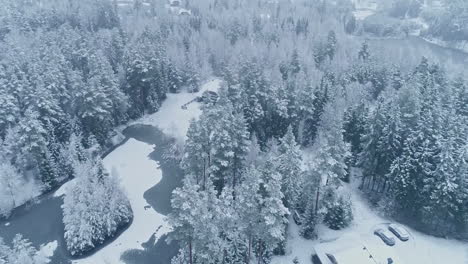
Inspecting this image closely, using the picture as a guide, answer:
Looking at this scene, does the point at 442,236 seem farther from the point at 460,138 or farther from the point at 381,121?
the point at 381,121

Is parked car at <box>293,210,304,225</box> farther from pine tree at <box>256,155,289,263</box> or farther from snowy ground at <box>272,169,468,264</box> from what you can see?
pine tree at <box>256,155,289,263</box>

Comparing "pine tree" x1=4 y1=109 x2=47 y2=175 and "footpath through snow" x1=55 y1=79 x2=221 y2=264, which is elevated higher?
"pine tree" x1=4 y1=109 x2=47 y2=175

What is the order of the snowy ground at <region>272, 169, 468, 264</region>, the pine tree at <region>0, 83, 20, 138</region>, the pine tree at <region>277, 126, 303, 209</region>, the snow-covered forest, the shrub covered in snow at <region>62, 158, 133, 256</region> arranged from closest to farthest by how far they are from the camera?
the snow-covered forest → the snowy ground at <region>272, 169, 468, 264</region> → the pine tree at <region>277, 126, 303, 209</region> → the shrub covered in snow at <region>62, 158, 133, 256</region> → the pine tree at <region>0, 83, 20, 138</region>

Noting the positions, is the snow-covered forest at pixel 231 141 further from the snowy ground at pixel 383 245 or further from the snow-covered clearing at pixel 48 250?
the snowy ground at pixel 383 245

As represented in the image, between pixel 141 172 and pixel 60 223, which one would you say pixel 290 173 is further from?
pixel 60 223

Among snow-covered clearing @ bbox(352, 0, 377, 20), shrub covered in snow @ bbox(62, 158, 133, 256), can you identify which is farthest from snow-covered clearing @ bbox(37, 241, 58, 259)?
snow-covered clearing @ bbox(352, 0, 377, 20)

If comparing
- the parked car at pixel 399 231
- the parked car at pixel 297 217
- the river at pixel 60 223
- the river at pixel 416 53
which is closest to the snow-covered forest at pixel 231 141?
the parked car at pixel 297 217
